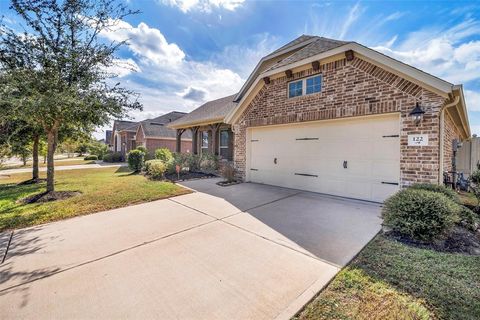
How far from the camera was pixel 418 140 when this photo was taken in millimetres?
5098

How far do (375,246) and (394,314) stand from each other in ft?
5.16

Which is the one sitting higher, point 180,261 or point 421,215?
point 421,215

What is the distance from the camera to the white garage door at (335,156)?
567cm

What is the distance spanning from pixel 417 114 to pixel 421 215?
2649mm

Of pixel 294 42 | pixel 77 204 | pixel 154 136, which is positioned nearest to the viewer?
pixel 77 204

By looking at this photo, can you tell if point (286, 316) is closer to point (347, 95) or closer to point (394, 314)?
point (394, 314)

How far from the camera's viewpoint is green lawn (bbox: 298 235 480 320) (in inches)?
81.3

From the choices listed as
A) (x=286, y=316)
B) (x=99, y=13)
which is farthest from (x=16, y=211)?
(x=286, y=316)

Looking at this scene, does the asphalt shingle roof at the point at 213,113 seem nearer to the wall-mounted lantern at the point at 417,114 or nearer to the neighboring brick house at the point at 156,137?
the wall-mounted lantern at the point at 417,114

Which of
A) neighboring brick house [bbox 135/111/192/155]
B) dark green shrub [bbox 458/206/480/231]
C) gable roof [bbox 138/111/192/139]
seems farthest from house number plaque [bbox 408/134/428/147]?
neighboring brick house [bbox 135/111/192/155]

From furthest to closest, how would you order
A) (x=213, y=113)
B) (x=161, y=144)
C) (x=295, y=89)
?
(x=161, y=144)
(x=213, y=113)
(x=295, y=89)

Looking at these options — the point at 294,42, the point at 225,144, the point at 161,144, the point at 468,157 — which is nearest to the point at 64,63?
the point at 225,144

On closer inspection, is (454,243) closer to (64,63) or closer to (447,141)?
(447,141)

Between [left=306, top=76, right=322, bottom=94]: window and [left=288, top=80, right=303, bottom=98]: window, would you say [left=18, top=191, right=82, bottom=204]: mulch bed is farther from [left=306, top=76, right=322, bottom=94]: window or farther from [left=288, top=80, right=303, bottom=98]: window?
[left=306, top=76, right=322, bottom=94]: window
